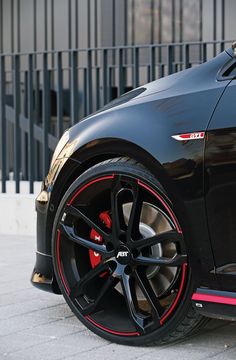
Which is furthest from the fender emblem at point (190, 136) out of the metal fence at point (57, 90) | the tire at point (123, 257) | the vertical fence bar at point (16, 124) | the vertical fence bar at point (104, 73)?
the vertical fence bar at point (16, 124)

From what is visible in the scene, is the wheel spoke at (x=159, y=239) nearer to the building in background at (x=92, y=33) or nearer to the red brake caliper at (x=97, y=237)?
the red brake caliper at (x=97, y=237)

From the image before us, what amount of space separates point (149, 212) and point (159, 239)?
0.66ft

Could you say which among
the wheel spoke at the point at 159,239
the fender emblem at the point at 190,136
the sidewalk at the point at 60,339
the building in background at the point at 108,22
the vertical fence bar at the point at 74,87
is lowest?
the sidewalk at the point at 60,339

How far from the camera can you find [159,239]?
160 inches

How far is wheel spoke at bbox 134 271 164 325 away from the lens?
409 cm

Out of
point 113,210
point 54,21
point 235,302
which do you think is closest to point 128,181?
point 113,210

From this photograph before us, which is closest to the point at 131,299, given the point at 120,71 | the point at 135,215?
the point at 135,215

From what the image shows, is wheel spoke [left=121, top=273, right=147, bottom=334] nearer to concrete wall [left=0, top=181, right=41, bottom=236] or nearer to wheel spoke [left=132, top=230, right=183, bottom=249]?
wheel spoke [left=132, top=230, right=183, bottom=249]

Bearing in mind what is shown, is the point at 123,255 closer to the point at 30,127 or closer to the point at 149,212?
the point at 149,212

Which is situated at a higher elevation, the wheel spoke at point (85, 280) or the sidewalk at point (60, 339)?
the wheel spoke at point (85, 280)

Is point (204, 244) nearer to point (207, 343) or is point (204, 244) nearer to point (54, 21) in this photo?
point (207, 343)

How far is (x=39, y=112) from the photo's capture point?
37.4 feet

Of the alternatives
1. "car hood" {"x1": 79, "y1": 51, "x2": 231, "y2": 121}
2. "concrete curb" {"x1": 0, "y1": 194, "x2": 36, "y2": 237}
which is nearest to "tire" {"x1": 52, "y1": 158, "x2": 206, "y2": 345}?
"car hood" {"x1": 79, "y1": 51, "x2": 231, "y2": 121}

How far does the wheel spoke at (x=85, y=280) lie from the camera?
430cm
